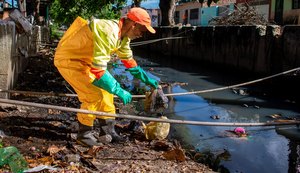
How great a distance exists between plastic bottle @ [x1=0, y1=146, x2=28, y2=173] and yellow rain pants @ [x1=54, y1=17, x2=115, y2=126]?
0.98m

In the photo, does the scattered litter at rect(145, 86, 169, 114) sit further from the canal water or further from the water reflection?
the water reflection

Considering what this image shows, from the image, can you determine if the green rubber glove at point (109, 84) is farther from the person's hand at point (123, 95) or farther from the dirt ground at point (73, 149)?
the dirt ground at point (73, 149)

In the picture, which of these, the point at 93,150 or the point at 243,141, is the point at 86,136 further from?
the point at 243,141

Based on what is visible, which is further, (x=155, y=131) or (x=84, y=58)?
(x=155, y=131)

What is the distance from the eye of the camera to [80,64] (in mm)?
3969

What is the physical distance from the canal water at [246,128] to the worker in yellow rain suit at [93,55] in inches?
61.3

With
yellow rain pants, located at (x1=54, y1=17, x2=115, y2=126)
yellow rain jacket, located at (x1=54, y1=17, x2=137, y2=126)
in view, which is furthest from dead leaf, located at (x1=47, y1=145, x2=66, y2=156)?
yellow rain pants, located at (x1=54, y1=17, x2=115, y2=126)

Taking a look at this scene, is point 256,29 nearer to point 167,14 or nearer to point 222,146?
point 222,146

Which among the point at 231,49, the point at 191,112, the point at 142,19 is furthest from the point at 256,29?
A: the point at 142,19

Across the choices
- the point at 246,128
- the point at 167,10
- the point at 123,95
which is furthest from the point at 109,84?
the point at 167,10

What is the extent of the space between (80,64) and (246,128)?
3051 mm

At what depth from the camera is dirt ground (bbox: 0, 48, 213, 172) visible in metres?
3.63

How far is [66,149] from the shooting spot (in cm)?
400

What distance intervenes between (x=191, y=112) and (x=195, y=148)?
1.95 meters
